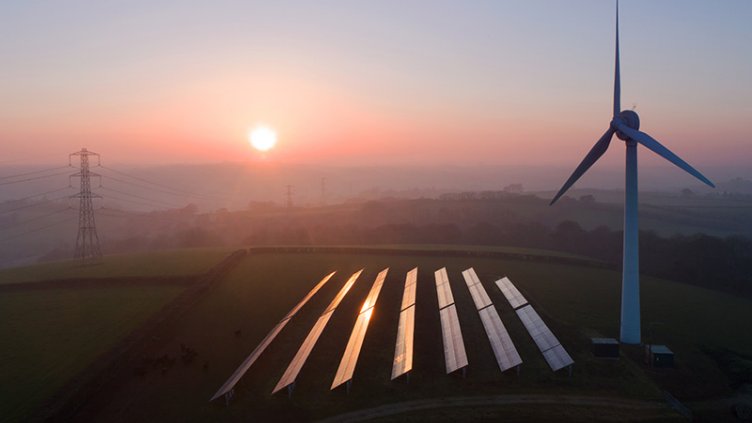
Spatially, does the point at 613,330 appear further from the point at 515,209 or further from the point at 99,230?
the point at 99,230

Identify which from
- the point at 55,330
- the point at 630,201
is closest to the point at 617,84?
the point at 630,201

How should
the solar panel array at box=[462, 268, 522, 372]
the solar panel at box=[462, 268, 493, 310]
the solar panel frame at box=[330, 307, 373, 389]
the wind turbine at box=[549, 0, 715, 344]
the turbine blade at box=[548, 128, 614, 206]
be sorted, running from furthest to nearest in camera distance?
the solar panel at box=[462, 268, 493, 310] < the turbine blade at box=[548, 128, 614, 206] < the wind turbine at box=[549, 0, 715, 344] < the solar panel array at box=[462, 268, 522, 372] < the solar panel frame at box=[330, 307, 373, 389]

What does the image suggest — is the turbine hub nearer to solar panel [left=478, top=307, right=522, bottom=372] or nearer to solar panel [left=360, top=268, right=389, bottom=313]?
solar panel [left=478, top=307, right=522, bottom=372]

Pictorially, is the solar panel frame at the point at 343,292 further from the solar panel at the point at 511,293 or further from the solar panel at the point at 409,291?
the solar panel at the point at 511,293

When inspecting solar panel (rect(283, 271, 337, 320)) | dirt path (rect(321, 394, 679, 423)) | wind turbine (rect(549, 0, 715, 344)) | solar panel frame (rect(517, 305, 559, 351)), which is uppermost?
wind turbine (rect(549, 0, 715, 344))

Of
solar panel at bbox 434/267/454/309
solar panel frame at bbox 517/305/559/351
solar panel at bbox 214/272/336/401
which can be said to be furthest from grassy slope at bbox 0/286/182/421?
solar panel frame at bbox 517/305/559/351

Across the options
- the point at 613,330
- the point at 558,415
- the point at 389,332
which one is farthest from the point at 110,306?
the point at 613,330

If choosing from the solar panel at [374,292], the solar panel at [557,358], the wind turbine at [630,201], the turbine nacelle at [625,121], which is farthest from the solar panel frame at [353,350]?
the turbine nacelle at [625,121]
